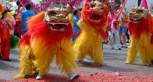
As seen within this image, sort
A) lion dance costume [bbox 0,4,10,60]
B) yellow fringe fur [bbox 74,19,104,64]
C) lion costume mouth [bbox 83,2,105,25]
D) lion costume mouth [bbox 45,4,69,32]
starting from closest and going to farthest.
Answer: lion costume mouth [bbox 45,4,69,32] < lion costume mouth [bbox 83,2,105,25] < yellow fringe fur [bbox 74,19,104,64] < lion dance costume [bbox 0,4,10,60]

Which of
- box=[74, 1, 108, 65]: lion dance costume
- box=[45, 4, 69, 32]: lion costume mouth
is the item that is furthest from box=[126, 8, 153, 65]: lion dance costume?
box=[45, 4, 69, 32]: lion costume mouth

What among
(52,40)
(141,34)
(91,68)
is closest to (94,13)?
(91,68)

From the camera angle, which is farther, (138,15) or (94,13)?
(138,15)

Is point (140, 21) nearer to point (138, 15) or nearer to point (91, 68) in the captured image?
point (138, 15)

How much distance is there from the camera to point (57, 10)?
27.1 ft

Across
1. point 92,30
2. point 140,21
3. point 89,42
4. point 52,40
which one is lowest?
point 89,42

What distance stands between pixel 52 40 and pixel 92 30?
279 cm

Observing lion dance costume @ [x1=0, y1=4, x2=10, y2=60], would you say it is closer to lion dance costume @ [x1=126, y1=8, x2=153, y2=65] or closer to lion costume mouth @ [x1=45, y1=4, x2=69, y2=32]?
lion dance costume @ [x1=126, y1=8, x2=153, y2=65]

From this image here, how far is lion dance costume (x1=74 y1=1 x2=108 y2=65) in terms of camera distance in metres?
Result: 10.7

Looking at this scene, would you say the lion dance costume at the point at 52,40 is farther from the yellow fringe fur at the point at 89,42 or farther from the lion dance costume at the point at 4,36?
the lion dance costume at the point at 4,36

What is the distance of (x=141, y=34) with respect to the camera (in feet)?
37.0

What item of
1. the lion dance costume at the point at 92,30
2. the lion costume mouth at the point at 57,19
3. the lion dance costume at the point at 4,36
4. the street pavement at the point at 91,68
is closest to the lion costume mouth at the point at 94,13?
the lion dance costume at the point at 92,30

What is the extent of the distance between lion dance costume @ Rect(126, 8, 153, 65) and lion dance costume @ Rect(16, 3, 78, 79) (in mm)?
3128

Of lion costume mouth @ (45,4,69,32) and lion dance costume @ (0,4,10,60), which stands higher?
lion costume mouth @ (45,4,69,32)
